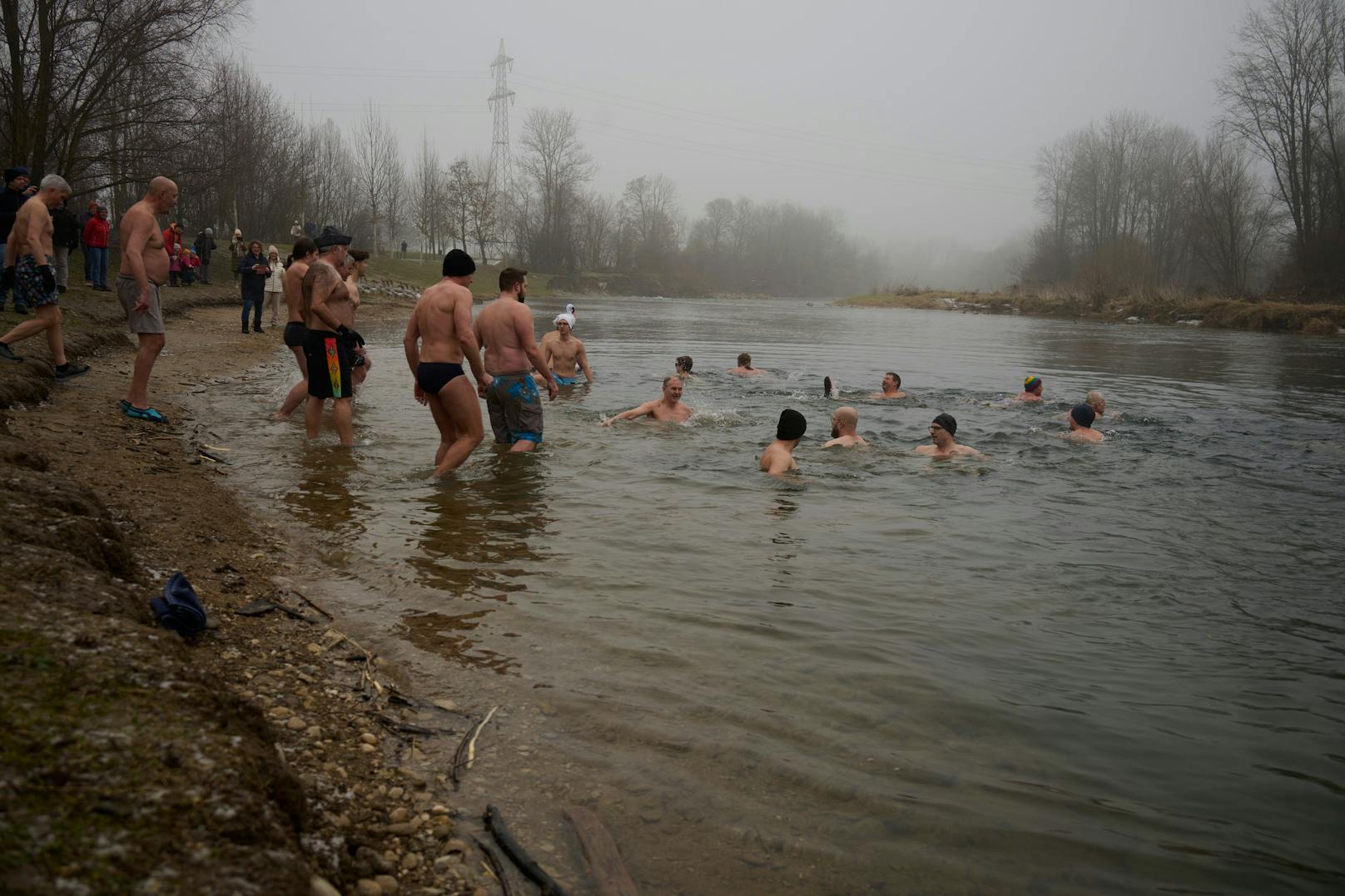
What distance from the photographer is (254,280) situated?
1889 centimetres

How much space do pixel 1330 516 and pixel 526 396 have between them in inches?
280

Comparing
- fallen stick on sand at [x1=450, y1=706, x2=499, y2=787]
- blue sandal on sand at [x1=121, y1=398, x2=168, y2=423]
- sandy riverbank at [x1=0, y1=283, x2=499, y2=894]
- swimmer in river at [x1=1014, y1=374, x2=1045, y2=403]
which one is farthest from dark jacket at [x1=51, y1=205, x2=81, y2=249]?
swimmer in river at [x1=1014, y1=374, x2=1045, y2=403]

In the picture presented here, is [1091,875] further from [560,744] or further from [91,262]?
[91,262]

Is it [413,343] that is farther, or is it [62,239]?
[62,239]

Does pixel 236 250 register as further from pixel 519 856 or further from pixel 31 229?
pixel 519 856

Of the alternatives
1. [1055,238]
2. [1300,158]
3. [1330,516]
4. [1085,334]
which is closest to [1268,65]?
[1300,158]

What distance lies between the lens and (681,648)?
445cm

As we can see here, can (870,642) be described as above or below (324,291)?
below

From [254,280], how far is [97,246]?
3286 mm

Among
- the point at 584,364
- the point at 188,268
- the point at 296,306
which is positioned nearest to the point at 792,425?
the point at 296,306

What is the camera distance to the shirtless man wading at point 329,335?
7988mm

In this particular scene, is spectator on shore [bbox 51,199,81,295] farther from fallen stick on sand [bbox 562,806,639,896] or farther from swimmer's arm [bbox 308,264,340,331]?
fallen stick on sand [bbox 562,806,639,896]

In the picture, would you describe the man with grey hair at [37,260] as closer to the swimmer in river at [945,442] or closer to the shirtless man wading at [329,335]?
the shirtless man wading at [329,335]

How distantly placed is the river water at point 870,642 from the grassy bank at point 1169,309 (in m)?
30.9
